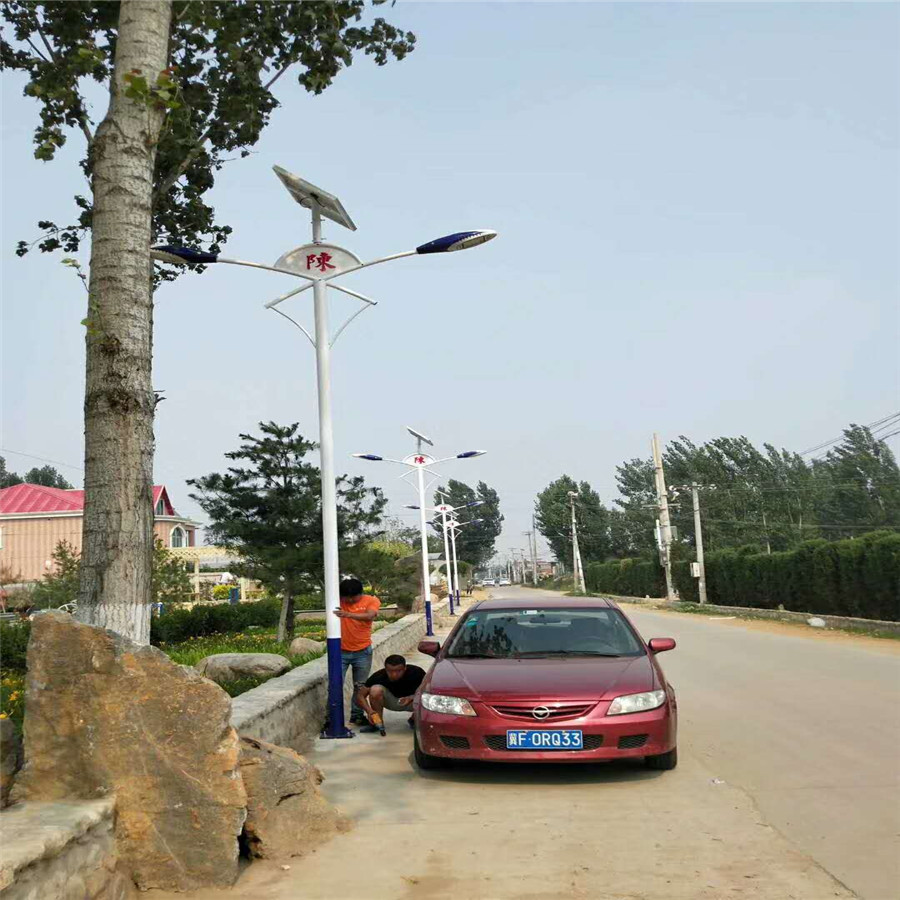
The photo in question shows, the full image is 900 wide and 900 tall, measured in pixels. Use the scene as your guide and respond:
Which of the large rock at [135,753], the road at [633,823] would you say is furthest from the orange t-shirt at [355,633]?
the large rock at [135,753]

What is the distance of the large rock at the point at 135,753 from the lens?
463cm

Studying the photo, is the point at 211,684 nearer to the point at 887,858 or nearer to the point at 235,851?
the point at 235,851

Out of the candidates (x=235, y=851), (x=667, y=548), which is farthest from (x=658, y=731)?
(x=667, y=548)

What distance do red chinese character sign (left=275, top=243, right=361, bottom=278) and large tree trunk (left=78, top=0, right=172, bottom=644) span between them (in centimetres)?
363

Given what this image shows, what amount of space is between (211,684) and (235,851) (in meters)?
0.82

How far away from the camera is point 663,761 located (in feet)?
23.6

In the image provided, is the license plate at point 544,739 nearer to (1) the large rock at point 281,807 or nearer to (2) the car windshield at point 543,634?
(2) the car windshield at point 543,634

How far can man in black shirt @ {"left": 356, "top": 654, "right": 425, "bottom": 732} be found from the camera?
9336 millimetres

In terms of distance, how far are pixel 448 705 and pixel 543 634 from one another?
1.55 meters

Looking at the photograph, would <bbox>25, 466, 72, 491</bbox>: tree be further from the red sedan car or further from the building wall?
the red sedan car

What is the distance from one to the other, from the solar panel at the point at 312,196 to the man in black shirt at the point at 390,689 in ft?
15.6

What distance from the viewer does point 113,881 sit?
14.5 feet

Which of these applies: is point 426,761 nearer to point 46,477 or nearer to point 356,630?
point 356,630

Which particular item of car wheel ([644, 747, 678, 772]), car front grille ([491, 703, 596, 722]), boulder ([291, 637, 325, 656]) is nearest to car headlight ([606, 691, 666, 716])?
car front grille ([491, 703, 596, 722])
